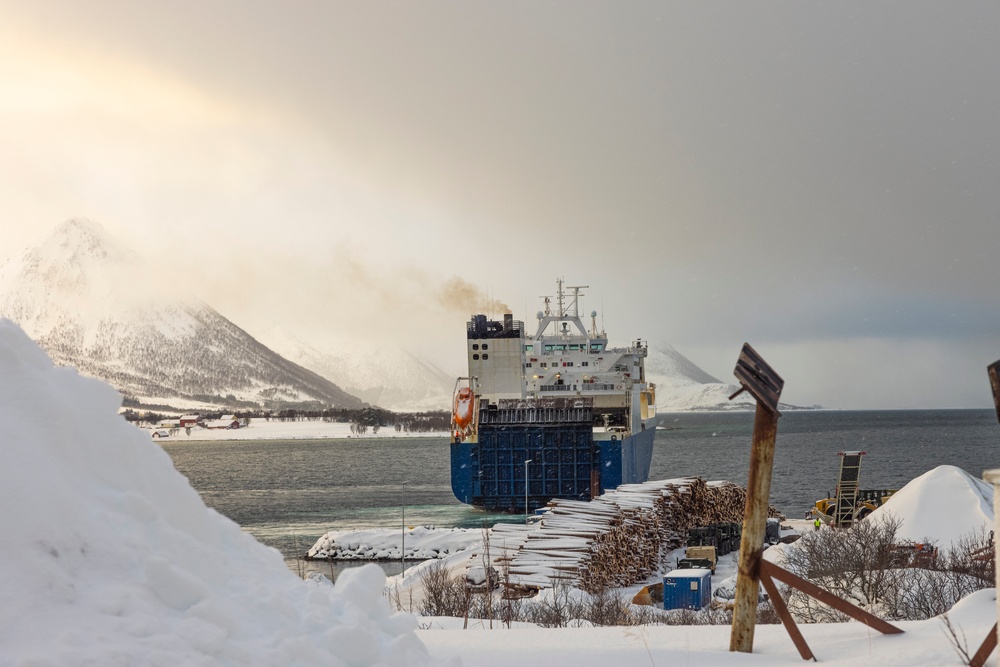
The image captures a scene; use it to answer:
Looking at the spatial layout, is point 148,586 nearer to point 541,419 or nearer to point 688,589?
point 688,589

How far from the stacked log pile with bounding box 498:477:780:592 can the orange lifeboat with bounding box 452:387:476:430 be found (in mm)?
15518

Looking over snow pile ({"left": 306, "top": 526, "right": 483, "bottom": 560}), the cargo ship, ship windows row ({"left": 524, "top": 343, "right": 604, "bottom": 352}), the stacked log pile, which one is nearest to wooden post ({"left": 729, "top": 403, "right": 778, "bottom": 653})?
the stacked log pile

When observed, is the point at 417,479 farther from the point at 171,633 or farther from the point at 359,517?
the point at 171,633

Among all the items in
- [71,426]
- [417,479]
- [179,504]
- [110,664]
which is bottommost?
[417,479]

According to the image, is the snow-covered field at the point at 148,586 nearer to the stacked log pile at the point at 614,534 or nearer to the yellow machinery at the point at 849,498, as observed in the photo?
the stacked log pile at the point at 614,534

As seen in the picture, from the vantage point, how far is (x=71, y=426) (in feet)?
12.9

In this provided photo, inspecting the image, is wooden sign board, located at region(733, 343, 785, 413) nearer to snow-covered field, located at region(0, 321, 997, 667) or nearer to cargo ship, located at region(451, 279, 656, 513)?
snow-covered field, located at region(0, 321, 997, 667)

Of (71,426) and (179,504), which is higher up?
(71,426)

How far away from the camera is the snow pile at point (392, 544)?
3338cm

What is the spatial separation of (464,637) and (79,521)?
284 centimetres

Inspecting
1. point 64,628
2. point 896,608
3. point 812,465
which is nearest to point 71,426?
point 64,628

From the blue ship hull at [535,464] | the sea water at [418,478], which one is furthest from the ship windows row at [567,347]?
the sea water at [418,478]

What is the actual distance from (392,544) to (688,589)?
2057cm

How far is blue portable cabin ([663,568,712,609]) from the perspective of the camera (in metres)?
16.8
